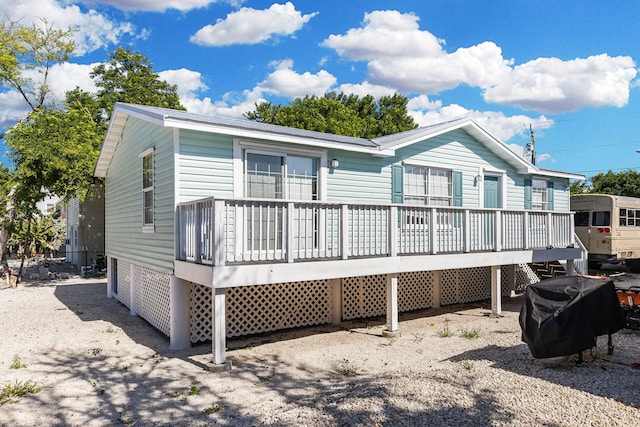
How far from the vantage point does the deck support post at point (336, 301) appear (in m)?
10.7

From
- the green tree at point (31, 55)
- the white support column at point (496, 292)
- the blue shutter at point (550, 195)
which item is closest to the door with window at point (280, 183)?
the white support column at point (496, 292)

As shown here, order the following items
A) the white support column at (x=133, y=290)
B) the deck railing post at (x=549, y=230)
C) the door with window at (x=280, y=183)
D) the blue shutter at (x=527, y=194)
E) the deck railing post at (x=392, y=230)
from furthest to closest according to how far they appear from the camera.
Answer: the blue shutter at (x=527, y=194)
the white support column at (x=133, y=290)
the deck railing post at (x=549, y=230)
the deck railing post at (x=392, y=230)
the door with window at (x=280, y=183)

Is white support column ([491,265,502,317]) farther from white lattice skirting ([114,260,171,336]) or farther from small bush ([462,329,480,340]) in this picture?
white lattice skirting ([114,260,171,336])

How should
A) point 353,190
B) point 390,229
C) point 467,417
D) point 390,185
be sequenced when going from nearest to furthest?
point 467,417 → point 390,229 → point 353,190 → point 390,185

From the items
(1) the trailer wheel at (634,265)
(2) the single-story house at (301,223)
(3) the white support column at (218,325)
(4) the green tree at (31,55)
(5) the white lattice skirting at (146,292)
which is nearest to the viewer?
(3) the white support column at (218,325)

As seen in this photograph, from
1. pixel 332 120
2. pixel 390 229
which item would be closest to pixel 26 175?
pixel 390 229

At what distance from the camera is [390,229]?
9.03 m

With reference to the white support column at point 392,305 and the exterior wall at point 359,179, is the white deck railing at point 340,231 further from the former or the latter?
Result: the exterior wall at point 359,179

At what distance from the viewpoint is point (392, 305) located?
9.34 m

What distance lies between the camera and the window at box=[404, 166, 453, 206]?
11805mm

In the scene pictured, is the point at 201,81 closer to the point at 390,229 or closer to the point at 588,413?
the point at 390,229

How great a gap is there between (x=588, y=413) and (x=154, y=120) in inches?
319

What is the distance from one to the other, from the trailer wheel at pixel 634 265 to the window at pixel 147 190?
19.5 metres

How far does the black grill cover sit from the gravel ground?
1.34 feet
